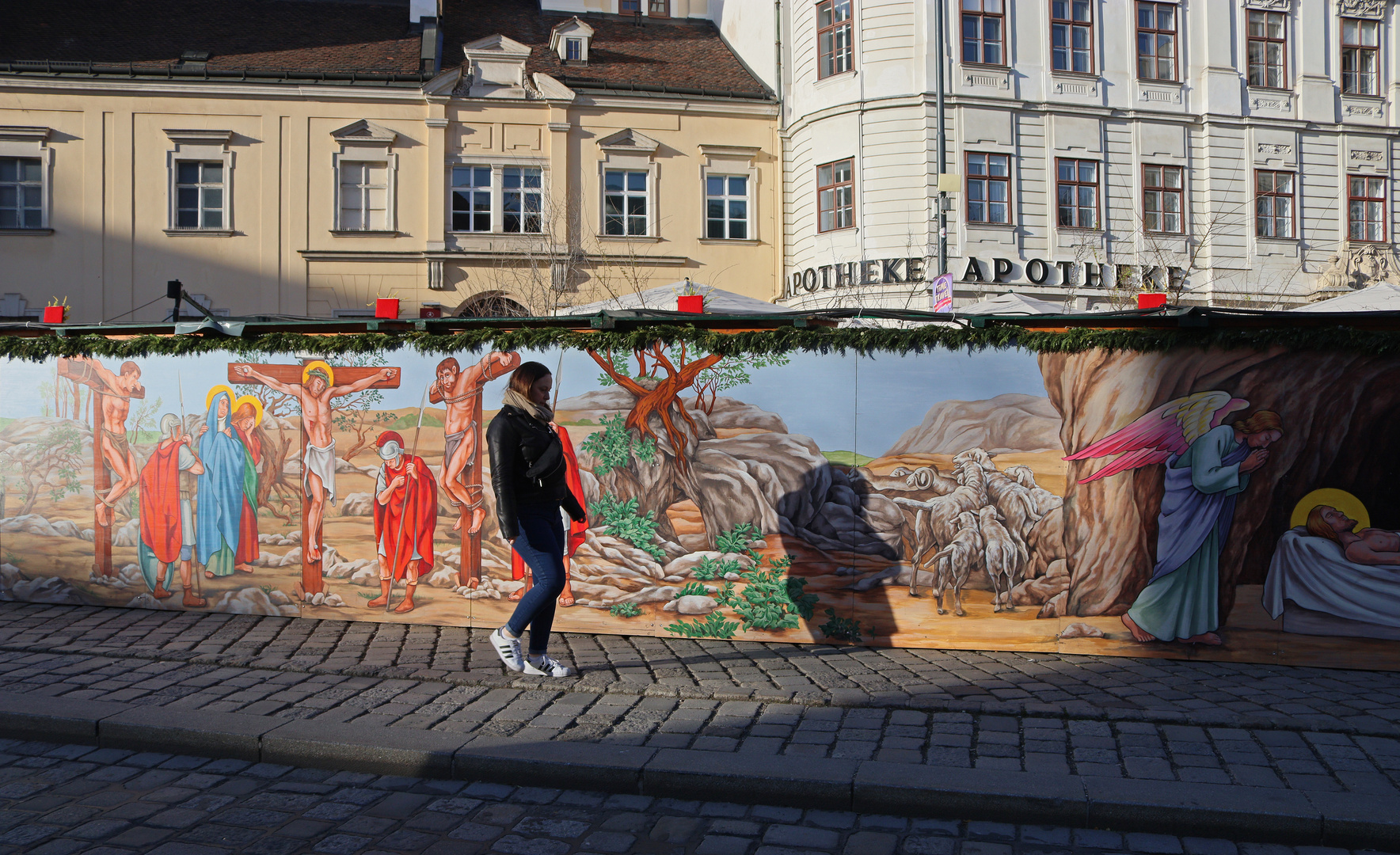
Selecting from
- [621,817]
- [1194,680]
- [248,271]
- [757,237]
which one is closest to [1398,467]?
[1194,680]

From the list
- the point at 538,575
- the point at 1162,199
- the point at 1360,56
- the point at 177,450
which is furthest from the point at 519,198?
the point at 1360,56

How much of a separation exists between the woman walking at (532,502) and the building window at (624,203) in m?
20.2

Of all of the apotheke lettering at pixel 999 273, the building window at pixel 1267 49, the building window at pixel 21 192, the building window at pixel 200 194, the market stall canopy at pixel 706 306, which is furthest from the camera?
the building window at pixel 1267 49

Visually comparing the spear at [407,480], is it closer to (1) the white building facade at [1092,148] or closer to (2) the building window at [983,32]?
(1) the white building facade at [1092,148]

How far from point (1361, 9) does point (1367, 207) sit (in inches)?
205

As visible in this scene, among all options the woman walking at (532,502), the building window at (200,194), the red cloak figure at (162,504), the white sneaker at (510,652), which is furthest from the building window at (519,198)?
the white sneaker at (510,652)

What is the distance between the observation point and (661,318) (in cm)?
690

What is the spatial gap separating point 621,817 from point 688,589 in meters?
2.86

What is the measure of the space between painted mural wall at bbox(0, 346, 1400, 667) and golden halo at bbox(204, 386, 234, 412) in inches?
1.1

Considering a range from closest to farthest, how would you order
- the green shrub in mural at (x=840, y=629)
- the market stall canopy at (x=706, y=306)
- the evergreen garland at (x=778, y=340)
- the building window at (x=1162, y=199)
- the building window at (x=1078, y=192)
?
the evergreen garland at (x=778, y=340), the green shrub in mural at (x=840, y=629), the market stall canopy at (x=706, y=306), the building window at (x=1078, y=192), the building window at (x=1162, y=199)

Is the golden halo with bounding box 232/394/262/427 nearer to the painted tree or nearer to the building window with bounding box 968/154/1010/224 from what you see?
the painted tree

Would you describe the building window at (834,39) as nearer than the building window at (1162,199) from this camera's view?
Yes

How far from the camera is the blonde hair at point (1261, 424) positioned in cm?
640

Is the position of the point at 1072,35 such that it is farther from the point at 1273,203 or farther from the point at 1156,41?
the point at 1273,203
